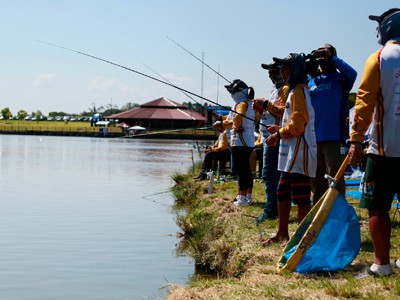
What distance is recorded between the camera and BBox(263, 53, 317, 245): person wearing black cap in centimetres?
648

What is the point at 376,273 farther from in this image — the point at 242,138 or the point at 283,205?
the point at 242,138

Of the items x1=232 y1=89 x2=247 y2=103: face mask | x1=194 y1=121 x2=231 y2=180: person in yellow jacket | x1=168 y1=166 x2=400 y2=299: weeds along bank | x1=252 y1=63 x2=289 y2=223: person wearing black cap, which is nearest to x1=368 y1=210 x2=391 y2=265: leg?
x1=168 y1=166 x2=400 y2=299: weeds along bank

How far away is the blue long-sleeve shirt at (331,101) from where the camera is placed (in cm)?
705

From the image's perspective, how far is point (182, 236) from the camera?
32.3 feet

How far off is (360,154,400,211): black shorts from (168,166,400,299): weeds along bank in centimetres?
51

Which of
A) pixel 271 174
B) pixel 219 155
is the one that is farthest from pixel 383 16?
pixel 219 155

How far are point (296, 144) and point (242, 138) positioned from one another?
4.11 metres

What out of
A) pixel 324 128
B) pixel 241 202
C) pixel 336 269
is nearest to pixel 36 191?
pixel 241 202

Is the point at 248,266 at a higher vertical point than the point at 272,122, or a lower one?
lower

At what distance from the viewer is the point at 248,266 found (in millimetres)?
6148

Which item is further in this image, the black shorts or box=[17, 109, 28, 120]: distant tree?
box=[17, 109, 28, 120]: distant tree

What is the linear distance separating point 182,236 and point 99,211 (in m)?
3.94

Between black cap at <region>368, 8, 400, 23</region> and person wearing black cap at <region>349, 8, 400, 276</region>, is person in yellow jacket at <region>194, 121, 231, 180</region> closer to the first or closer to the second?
black cap at <region>368, 8, 400, 23</region>

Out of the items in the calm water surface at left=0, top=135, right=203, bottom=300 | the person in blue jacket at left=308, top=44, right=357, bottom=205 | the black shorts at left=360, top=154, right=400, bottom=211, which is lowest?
the calm water surface at left=0, top=135, right=203, bottom=300
